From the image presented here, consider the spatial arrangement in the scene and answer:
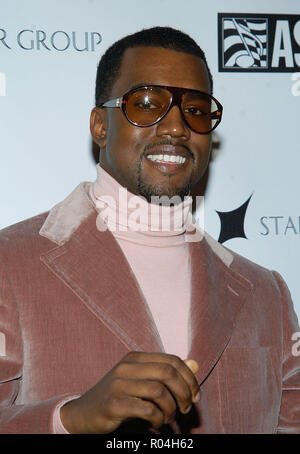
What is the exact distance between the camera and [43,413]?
3.45 feet

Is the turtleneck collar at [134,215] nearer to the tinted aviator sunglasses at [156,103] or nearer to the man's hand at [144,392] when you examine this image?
the tinted aviator sunglasses at [156,103]

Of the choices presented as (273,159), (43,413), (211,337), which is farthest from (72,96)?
(43,413)

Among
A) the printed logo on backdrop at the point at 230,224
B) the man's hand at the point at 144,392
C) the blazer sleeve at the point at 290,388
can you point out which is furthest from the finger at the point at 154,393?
the printed logo on backdrop at the point at 230,224

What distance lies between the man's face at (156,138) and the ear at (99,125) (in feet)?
0.11

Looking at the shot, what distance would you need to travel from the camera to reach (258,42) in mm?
1773

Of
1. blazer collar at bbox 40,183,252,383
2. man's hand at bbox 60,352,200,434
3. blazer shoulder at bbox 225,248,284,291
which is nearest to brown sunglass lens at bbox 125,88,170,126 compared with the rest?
blazer collar at bbox 40,183,252,383

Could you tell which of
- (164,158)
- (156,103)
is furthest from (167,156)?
(156,103)

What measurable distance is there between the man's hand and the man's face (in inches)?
20.6

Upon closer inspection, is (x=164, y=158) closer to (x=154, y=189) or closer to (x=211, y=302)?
(x=154, y=189)

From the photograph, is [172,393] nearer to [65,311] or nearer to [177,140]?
[65,311]

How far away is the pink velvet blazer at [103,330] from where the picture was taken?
1226 millimetres

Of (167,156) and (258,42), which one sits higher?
(258,42)

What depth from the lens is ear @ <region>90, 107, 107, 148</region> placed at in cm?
146

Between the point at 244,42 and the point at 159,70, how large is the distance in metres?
0.50
